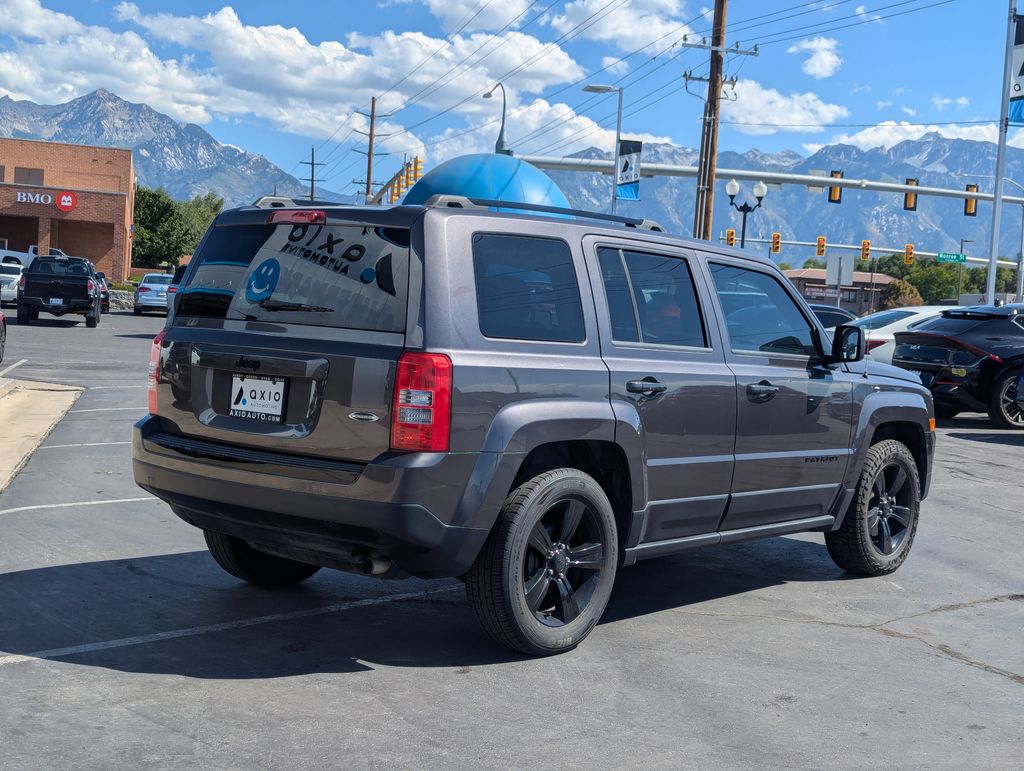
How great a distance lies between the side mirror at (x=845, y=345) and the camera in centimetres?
645

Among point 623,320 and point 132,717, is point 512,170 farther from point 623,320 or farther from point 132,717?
point 132,717

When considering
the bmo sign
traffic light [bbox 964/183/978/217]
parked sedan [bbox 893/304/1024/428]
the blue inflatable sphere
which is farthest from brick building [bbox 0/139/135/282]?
parked sedan [bbox 893/304/1024/428]

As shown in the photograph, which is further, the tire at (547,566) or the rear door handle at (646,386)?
the rear door handle at (646,386)

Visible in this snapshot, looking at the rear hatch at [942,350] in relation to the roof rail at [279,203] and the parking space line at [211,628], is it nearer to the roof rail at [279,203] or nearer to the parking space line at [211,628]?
the parking space line at [211,628]

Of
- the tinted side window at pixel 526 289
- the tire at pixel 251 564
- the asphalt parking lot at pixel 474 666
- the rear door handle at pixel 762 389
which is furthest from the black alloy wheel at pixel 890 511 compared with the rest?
the tire at pixel 251 564

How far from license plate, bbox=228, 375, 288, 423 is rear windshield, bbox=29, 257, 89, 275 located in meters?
26.2

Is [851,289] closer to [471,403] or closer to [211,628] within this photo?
[211,628]

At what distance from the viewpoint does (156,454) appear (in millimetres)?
5242

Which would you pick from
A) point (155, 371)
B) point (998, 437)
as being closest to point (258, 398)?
point (155, 371)

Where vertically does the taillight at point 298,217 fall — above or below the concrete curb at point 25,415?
above

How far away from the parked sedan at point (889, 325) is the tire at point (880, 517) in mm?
9999

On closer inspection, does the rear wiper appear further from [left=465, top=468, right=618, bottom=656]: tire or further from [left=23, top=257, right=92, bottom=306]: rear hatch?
[left=23, top=257, right=92, bottom=306]: rear hatch

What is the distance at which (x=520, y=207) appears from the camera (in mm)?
5242

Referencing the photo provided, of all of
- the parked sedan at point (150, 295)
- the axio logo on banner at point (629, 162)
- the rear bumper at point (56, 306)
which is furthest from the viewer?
the parked sedan at point (150, 295)
